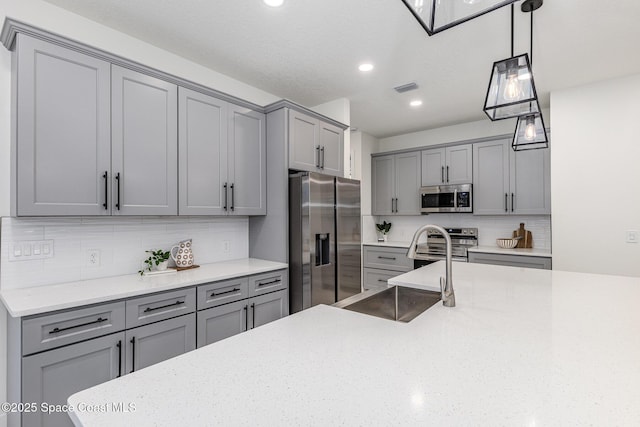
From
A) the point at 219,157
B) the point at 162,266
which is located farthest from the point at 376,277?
the point at 162,266

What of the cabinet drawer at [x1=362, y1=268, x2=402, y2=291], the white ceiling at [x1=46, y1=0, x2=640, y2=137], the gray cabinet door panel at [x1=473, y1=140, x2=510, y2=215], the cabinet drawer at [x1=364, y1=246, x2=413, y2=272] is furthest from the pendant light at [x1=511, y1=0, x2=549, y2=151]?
the cabinet drawer at [x1=362, y1=268, x2=402, y2=291]

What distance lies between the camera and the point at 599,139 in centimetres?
313

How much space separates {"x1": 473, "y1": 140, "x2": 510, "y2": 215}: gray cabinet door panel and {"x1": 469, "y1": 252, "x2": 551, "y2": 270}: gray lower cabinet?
62 centimetres

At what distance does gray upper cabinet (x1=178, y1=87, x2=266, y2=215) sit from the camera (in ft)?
8.18

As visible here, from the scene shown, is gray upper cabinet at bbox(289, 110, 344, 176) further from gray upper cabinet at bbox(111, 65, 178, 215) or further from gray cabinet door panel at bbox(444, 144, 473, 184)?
gray cabinet door panel at bbox(444, 144, 473, 184)

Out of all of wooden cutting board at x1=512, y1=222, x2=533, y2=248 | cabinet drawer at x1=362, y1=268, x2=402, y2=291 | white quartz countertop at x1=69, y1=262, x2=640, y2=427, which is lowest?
cabinet drawer at x1=362, y1=268, x2=402, y2=291

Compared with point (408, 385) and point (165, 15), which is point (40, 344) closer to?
point (408, 385)

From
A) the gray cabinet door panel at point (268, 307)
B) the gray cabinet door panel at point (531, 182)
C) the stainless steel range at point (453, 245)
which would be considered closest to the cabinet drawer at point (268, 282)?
the gray cabinet door panel at point (268, 307)

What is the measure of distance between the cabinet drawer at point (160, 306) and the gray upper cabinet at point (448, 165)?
12.0ft

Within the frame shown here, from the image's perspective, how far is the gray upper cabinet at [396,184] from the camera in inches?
188

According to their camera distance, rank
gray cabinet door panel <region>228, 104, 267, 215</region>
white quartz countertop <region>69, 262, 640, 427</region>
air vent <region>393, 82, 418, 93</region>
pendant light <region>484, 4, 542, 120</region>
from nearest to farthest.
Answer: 1. white quartz countertop <region>69, 262, 640, 427</region>
2. pendant light <region>484, 4, 542, 120</region>
3. gray cabinet door panel <region>228, 104, 267, 215</region>
4. air vent <region>393, 82, 418, 93</region>

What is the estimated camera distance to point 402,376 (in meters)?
0.84

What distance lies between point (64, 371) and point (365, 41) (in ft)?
9.36

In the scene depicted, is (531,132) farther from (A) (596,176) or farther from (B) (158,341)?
(B) (158,341)
